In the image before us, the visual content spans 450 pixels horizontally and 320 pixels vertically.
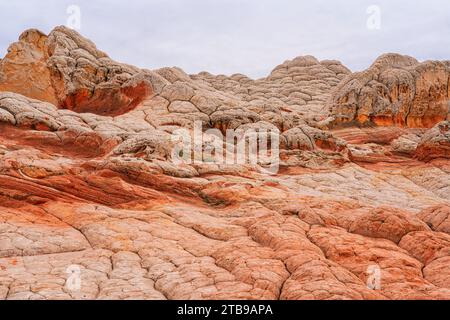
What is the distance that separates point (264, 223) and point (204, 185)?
6.06 metres

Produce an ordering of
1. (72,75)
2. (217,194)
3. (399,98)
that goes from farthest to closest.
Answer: (72,75)
(399,98)
(217,194)

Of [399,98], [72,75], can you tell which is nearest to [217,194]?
[399,98]

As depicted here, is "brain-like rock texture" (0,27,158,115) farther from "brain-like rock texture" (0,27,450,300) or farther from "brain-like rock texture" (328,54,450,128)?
"brain-like rock texture" (328,54,450,128)

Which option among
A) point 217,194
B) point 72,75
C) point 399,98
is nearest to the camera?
point 217,194

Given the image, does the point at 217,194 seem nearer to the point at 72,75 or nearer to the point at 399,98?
the point at 399,98

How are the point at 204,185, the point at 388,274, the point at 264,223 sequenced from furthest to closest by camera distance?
the point at 204,185 → the point at 264,223 → the point at 388,274

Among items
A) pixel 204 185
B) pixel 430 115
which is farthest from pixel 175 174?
pixel 430 115

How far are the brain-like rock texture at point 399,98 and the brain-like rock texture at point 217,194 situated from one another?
0.13 metres

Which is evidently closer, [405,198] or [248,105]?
[405,198]

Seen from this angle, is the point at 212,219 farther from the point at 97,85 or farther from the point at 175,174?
the point at 97,85

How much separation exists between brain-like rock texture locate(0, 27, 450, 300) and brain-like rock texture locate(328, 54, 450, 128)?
0.42ft

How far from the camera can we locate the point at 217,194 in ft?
66.8

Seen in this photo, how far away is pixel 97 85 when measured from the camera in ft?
139

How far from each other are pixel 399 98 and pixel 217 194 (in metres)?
25.9
